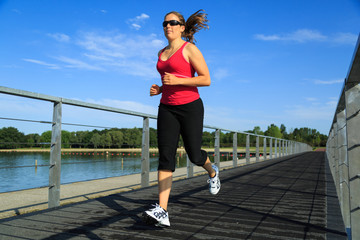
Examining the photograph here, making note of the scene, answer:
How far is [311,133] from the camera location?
154 meters

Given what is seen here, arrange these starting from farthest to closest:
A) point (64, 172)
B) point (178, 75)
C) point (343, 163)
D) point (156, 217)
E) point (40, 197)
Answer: point (64, 172), point (40, 197), point (343, 163), point (178, 75), point (156, 217)

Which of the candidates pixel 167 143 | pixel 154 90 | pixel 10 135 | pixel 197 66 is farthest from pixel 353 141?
pixel 10 135

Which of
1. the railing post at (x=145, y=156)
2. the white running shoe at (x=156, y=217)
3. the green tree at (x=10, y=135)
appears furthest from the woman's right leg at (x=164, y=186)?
the railing post at (x=145, y=156)

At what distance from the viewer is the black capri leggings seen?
7.38 feet

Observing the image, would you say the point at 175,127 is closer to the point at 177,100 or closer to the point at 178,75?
the point at 177,100

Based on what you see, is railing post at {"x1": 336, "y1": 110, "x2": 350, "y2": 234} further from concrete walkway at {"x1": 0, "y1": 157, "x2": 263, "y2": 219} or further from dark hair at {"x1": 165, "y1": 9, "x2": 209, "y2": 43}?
concrete walkway at {"x1": 0, "y1": 157, "x2": 263, "y2": 219}

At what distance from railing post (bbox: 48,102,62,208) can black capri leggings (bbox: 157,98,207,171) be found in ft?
4.02

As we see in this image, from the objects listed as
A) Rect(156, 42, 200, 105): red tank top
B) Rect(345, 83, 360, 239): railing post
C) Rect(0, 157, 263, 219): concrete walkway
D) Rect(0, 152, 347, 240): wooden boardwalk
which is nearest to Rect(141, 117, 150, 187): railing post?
Rect(0, 157, 263, 219): concrete walkway

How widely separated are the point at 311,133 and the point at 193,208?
164894 mm

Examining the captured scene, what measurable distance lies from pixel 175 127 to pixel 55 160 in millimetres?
1386

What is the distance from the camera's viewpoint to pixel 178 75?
2189 millimetres

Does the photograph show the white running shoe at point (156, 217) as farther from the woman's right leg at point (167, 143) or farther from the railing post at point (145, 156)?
the railing post at point (145, 156)

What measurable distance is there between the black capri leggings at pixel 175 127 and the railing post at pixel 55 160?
123 cm

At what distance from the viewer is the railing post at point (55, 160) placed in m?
2.91
